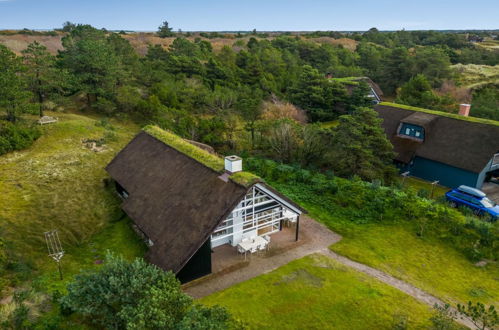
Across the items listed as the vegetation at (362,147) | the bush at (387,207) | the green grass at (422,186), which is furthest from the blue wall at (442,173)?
the bush at (387,207)

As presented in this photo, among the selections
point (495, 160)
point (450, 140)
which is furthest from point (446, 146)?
point (495, 160)

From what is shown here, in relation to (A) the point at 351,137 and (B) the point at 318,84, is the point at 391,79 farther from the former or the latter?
(A) the point at 351,137

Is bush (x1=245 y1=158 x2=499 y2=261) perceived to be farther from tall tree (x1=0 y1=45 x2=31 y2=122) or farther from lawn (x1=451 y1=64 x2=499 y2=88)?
lawn (x1=451 y1=64 x2=499 y2=88)

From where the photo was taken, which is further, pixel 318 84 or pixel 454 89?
pixel 454 89

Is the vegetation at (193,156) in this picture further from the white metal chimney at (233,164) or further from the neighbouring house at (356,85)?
the white metal chimney at (233,164)

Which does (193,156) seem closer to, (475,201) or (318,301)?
(318,301)

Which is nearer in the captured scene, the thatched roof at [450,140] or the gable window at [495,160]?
the thatched roof at [450,140]

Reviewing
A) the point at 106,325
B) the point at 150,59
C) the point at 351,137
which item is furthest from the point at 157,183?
the point at 150,59
